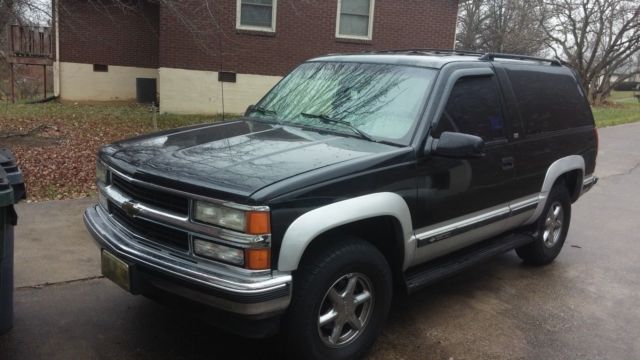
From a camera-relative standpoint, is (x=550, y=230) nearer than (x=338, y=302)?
No

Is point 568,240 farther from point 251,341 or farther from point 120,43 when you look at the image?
point 120,43

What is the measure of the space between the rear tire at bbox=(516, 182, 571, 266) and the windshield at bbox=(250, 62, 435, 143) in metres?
2.01

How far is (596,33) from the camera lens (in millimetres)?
29734

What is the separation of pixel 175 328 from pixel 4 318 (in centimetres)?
103

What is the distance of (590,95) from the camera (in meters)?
32.4

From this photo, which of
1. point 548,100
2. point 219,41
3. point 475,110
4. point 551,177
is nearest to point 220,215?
point 475,110

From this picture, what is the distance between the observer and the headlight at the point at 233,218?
112 inches

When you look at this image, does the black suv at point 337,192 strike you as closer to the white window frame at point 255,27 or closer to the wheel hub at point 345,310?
the wheel hub at point 345,310

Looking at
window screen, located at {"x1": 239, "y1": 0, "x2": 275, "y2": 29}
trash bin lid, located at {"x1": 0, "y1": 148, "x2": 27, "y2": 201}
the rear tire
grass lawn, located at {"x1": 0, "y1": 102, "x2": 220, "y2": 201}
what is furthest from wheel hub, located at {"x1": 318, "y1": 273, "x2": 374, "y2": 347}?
window screen, located at {"x1": 239, "y1": 0, "x2": 275, "y2": 29}

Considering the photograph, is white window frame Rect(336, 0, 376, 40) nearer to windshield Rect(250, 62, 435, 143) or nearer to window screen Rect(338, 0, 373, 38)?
window screen Rect(338, 0, 373, 38)

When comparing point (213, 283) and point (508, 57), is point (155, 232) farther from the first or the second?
point (508, 57)

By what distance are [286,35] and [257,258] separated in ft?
45.1

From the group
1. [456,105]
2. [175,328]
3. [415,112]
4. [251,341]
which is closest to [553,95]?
[456,105]

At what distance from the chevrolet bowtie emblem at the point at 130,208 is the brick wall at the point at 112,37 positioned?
47.8 ft
